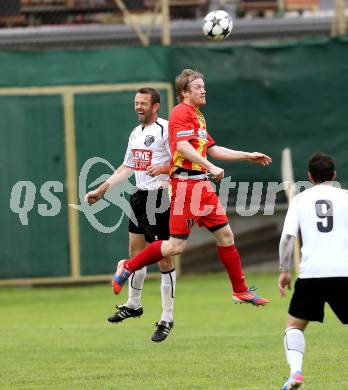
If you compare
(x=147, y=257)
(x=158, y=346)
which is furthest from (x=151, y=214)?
(x=158, y=346)

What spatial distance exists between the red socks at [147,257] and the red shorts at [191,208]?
7.7 inches

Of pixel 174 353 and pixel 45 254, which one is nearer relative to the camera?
pixel 174 353

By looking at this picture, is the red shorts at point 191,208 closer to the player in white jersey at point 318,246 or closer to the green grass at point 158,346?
the green grass at point 158,346

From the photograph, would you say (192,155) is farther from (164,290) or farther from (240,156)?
(164,290)

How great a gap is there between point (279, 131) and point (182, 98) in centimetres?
786

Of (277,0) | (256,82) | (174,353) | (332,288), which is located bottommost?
(174,353)

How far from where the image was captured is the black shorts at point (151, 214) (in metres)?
10.9

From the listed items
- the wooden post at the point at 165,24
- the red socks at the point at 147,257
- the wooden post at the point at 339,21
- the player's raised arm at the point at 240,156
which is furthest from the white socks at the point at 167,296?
the wooden post at the point at 339,21

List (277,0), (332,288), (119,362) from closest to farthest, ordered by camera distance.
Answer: (332,288) → (119,362) → (277,0)

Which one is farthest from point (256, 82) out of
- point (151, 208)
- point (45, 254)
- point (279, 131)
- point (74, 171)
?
point (151, 208)

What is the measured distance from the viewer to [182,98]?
10422mm

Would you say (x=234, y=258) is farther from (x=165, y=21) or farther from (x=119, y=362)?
(x=165, y=21)

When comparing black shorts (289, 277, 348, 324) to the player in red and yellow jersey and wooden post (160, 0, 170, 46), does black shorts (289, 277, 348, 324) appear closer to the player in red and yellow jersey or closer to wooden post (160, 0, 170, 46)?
the player in red and yellow jersey

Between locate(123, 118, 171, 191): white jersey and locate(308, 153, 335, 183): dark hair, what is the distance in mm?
3137
